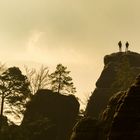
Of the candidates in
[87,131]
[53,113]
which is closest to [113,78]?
[53,113]

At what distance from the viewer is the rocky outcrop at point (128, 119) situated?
2792 centimetres

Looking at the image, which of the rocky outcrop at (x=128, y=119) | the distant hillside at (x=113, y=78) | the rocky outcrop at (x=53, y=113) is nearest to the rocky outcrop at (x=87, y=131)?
the rocky outcrop at (x=128, y=119)

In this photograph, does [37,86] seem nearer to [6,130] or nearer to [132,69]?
[132,69]

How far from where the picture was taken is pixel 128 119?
2844 cm

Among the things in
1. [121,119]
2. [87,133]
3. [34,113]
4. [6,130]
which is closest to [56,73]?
[34,113]

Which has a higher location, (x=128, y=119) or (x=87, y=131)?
(x=128, y=119)

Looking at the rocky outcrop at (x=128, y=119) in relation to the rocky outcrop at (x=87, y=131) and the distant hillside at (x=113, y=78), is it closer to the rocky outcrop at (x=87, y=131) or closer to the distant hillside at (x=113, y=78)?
the rocky outcrop at (x=87, y=131)

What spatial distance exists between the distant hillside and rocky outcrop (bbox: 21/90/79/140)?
5548 millimetres

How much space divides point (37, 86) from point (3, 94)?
17.6 metres

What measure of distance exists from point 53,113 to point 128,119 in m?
42.7

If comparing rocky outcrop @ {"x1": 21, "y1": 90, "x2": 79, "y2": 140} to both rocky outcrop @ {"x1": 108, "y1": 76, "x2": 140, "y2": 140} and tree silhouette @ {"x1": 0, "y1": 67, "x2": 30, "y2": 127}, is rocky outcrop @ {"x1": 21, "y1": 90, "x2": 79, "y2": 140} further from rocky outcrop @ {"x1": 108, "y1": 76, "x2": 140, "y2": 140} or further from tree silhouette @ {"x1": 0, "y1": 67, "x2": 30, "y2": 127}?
rocky outcrop @ {"x1": 108, "y1": 76, "x2": 140, "y2": 140}

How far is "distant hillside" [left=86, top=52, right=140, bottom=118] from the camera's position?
77.9m

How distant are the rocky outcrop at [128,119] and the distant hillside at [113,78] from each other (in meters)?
45.4

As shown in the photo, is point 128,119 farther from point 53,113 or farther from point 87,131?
point 53,113
